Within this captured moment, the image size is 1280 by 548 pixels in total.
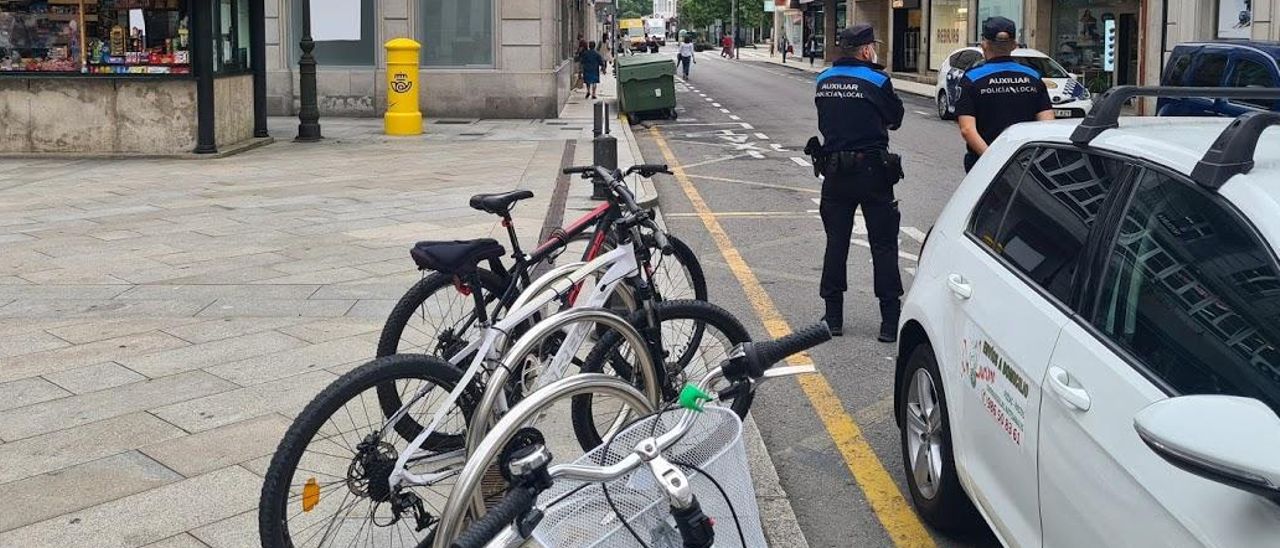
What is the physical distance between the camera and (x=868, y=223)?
7.57 metres

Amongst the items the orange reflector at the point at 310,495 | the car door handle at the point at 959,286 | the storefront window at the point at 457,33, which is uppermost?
the storefront window at the point at 457,33

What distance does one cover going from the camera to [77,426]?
5766 mm

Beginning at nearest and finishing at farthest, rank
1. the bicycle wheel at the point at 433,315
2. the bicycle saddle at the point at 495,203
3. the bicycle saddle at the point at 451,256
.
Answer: the bicycle saddle at the point at 451,256, the bicycle wheel at the point at 433,315, the bicycle saddle at the point at 495,203

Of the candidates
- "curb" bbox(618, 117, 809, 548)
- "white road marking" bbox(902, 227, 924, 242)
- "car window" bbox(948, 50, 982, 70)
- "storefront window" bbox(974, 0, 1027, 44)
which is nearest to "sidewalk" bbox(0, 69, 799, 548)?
"curb" bbox(618, 117, 809, 548)

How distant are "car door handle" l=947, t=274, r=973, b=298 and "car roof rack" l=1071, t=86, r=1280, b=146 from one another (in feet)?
1.89

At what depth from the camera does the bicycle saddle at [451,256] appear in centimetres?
448

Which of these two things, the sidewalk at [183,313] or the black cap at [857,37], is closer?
the sidewalk at [183,313]

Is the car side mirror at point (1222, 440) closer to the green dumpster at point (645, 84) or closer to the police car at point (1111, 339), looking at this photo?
the police car at point (1111, 339)

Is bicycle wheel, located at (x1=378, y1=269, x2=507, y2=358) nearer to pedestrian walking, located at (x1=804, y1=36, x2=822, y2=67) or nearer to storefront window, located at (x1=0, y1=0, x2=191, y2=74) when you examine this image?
storefront window, located at (x1=0, y1=0, x2=191, y2=74)

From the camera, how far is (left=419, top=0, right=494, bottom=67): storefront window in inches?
1030

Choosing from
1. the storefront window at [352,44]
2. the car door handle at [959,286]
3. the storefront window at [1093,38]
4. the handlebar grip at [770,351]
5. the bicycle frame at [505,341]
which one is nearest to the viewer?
the handlebar grip at [770,351]

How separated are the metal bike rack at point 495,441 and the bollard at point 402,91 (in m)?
19.9

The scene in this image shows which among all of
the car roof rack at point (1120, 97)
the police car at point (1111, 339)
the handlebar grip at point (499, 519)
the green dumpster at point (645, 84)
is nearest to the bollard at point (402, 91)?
the green dumpster at point (645, 84)

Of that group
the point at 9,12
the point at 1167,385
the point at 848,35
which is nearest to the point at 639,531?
the point at 1167,385
